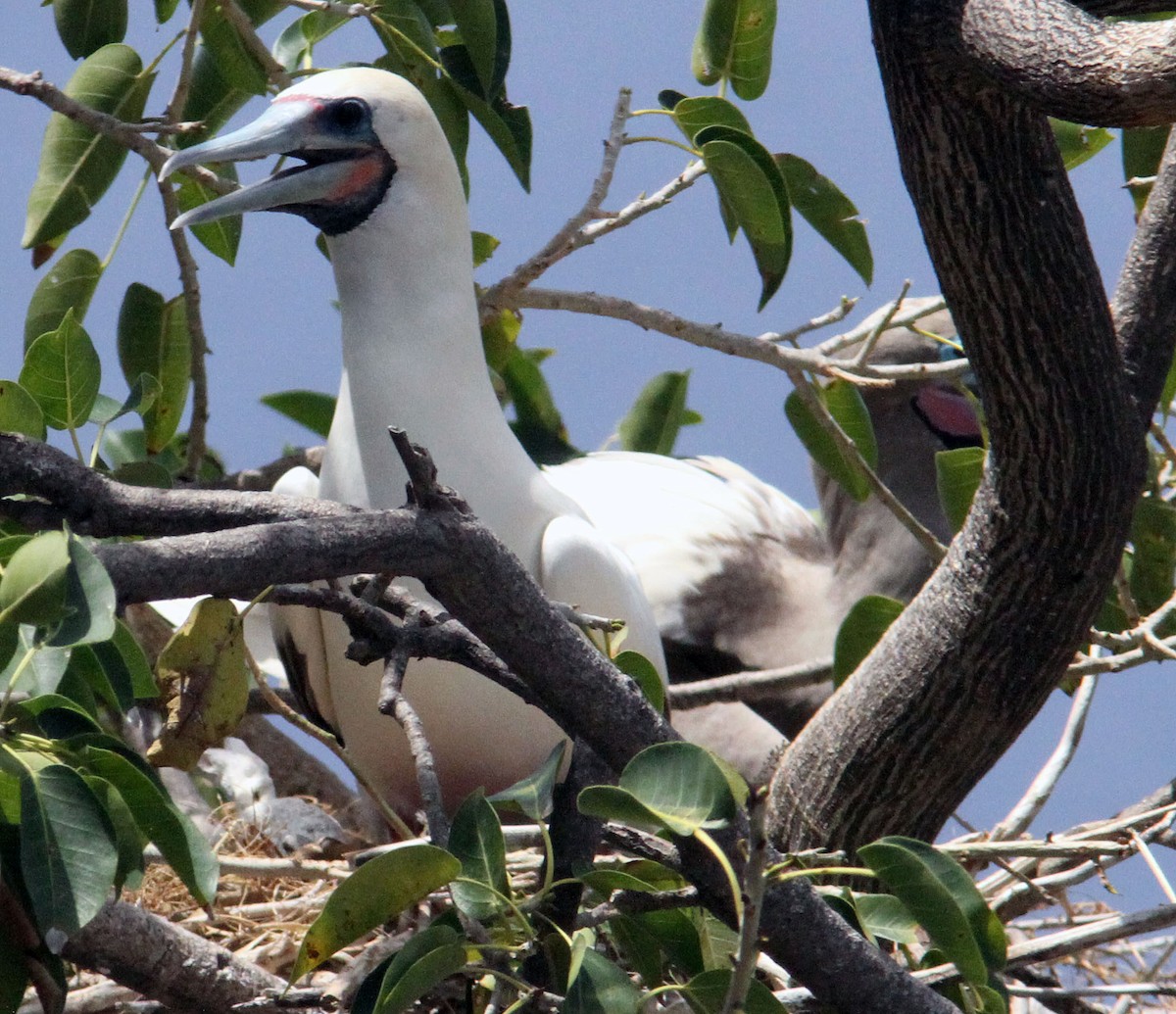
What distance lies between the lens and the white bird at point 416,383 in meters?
2.65

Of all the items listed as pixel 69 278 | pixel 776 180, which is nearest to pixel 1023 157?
pixel 776 180

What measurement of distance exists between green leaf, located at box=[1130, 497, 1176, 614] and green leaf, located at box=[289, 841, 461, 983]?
5.20 ft

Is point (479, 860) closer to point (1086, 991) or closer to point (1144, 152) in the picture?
Answer: point (1086, 991)

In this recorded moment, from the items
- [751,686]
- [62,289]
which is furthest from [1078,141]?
[62,289]

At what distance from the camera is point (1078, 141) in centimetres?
297

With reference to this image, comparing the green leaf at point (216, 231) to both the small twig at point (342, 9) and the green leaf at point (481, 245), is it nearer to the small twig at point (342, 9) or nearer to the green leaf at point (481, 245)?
the small twig at point (342, 9)

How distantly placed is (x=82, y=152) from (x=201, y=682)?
149cm

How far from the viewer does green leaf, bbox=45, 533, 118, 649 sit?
1155 millimetres

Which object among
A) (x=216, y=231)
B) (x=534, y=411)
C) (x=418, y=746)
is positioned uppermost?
(x=216, y=231)

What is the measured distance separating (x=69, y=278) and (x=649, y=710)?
5.83 ft

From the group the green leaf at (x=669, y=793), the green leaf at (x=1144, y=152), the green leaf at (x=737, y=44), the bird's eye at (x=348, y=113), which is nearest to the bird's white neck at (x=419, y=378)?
the bird's eye at (x=348, y=113)

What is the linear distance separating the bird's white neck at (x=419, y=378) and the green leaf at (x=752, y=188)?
49 centimetres

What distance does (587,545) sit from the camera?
2.67m

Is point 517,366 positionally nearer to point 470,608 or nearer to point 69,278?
point 69,278
